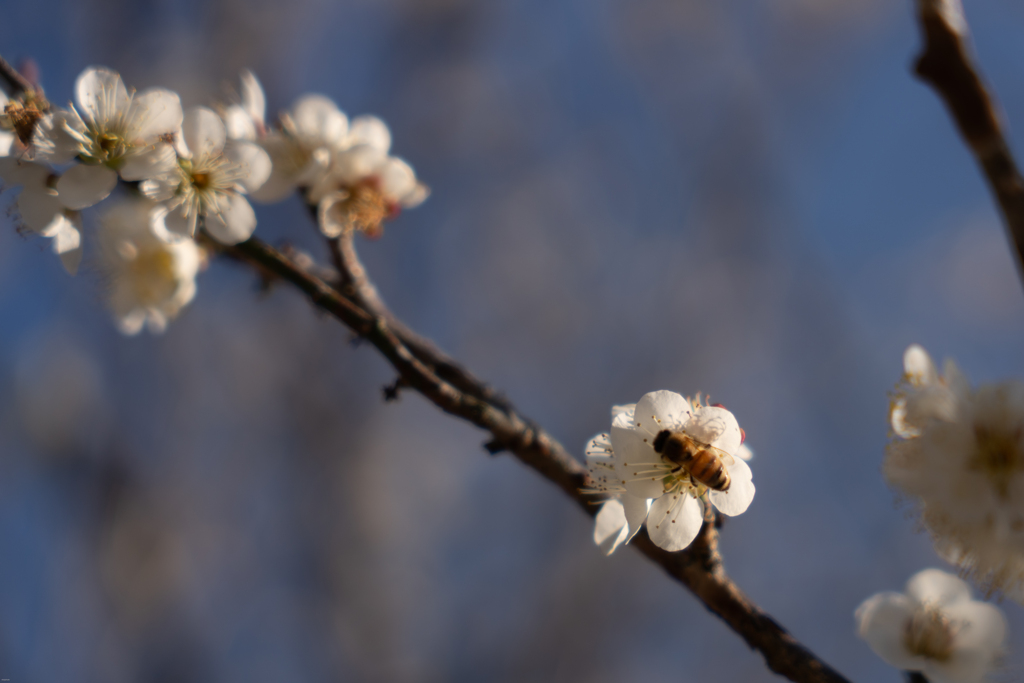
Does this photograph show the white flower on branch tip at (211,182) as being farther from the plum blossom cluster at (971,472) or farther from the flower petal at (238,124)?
the plum blossom cluster at (971,472)

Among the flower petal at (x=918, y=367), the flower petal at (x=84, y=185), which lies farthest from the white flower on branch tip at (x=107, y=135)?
the flower petal at (x=918, y=367)

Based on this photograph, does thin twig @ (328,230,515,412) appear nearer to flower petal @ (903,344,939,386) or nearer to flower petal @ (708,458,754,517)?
flower petal @ (708,458,754,517)

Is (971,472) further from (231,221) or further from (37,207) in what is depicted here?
(37,207)

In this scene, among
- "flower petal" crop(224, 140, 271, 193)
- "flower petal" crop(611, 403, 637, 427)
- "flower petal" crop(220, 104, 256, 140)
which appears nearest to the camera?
"flower petal" crop(611, 403, 637, 427)

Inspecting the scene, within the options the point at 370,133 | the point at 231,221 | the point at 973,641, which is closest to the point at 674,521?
the point at 973,641

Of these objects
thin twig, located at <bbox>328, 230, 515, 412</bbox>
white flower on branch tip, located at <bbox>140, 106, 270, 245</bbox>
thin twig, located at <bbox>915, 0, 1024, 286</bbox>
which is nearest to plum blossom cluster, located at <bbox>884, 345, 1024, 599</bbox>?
thin twig, located at <bbox>915, 0, 1024, 286</bbox>

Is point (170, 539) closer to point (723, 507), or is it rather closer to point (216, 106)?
point (216, 106)
